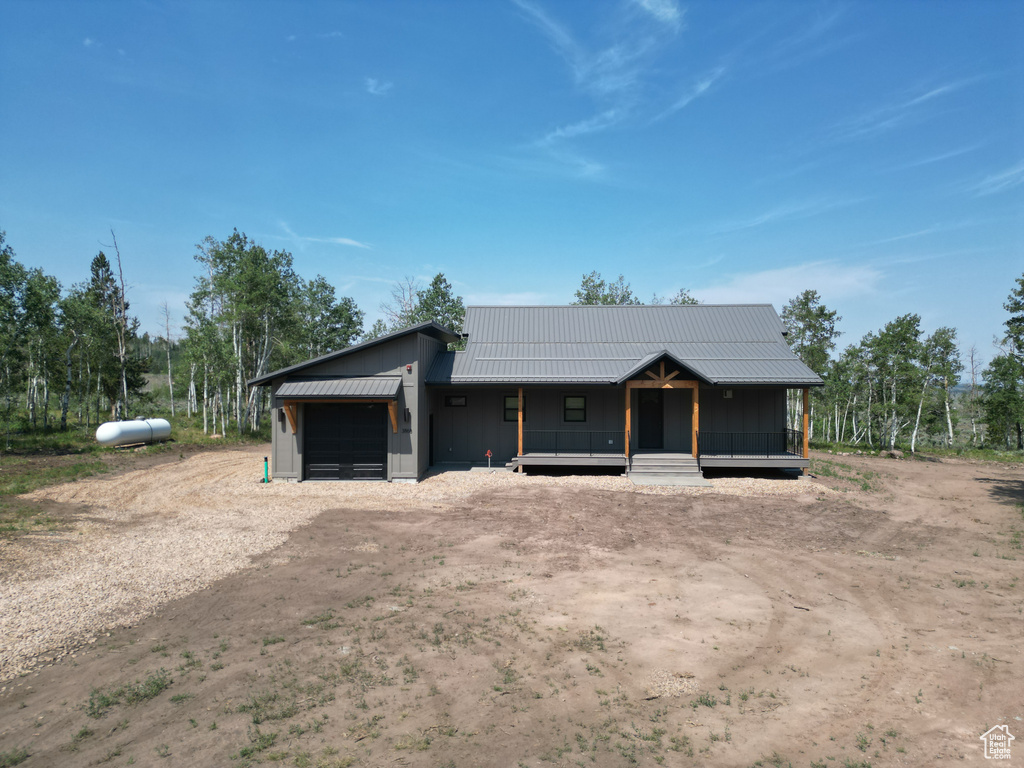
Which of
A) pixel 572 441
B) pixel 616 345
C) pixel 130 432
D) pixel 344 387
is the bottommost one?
pixel 572 441

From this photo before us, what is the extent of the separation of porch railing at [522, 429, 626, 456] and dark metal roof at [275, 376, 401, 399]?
17.7 feet

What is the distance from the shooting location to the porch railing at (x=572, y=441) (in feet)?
60.3

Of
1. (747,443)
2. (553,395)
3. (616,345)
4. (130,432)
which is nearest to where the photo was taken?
(747,443)

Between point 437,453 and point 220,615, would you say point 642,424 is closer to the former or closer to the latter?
point 437,453

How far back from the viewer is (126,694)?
4773 mm

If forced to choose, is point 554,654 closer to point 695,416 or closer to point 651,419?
point 695,416

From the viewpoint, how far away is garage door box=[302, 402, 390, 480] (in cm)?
1628

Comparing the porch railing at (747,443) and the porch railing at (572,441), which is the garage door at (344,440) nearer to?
the porch railing at (572,441)

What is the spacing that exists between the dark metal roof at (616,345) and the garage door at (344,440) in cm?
259

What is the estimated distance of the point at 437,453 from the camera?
19.2 metres

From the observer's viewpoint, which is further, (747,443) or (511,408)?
(511,408)

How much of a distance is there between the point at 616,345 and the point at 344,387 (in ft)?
34.1

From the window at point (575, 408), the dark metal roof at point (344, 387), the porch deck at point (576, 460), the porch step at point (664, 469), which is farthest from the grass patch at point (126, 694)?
the window at point (575, 408)

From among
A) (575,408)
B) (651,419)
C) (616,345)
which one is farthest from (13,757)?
(616,345)
